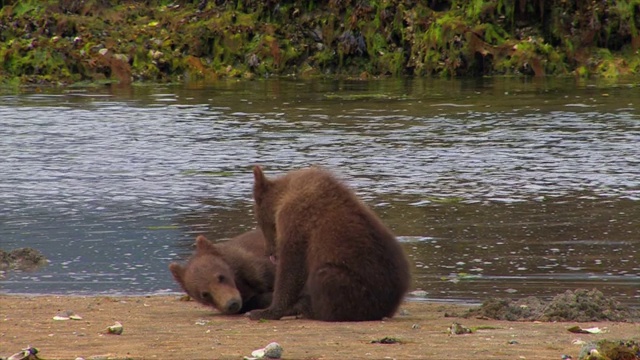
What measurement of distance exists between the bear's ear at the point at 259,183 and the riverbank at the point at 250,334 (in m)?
0.81

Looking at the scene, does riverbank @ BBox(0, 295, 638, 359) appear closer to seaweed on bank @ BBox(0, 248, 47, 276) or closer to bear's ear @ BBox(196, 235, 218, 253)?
bear's ear @ BBox(196, 235, 218, 253)

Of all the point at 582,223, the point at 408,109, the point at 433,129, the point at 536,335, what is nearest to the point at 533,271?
the point at 582,223

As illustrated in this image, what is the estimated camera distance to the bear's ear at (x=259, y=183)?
25.9 ft

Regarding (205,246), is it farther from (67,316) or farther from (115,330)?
(115,330)

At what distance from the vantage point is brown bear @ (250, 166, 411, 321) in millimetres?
7391

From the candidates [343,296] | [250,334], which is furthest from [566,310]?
[250,334]

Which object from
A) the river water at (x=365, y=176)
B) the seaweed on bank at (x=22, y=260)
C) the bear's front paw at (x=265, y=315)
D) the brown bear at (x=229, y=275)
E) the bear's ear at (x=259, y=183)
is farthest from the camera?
the seaweed on bank at (x=22, y=260)

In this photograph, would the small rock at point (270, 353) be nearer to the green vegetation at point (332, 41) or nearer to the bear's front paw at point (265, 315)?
the bear's front paw at point (265, 315)

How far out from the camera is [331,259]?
7379 millimetres

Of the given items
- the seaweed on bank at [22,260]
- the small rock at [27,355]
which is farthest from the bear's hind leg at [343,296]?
the seaweed on bank at [22,260]

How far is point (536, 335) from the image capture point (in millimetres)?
6508

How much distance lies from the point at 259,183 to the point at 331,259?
2.77ft

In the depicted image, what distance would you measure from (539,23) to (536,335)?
23.9m

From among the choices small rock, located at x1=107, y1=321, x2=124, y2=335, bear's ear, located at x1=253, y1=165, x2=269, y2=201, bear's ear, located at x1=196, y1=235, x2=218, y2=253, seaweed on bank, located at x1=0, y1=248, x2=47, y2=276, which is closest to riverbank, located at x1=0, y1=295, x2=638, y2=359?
small rock, located at x1=107, y1=321, x2=124, y2=335
